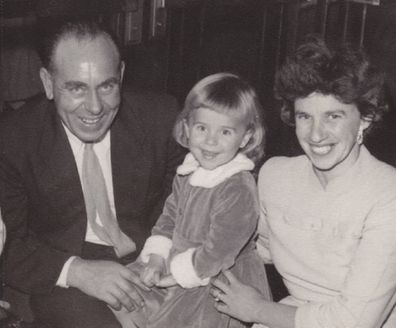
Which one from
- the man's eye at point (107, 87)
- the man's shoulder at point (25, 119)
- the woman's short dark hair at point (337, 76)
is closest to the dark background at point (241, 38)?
the man's shoulder at point (25, 119)

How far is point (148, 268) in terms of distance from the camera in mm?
2094

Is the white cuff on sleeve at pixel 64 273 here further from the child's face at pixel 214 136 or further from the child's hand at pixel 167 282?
the child's face at pixel 214 136

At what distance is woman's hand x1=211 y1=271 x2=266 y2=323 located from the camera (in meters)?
1.94

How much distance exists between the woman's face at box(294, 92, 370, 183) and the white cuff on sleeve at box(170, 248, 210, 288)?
0.47m

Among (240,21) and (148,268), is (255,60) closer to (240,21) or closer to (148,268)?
(240,21)

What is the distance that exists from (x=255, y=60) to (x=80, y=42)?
206 centimetres

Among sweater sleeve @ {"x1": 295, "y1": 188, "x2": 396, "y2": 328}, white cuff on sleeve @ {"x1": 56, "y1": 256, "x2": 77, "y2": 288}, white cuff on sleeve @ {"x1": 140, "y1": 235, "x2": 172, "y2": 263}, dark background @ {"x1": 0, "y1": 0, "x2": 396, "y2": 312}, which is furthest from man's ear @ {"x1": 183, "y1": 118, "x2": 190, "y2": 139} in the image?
dark background @ {"x1": 0, "y1": 0, "x2": 396, "y2": 312}

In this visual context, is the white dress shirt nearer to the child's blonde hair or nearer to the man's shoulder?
the man's shoulder

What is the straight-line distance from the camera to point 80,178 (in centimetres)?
230

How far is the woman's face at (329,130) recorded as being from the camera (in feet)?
6.00

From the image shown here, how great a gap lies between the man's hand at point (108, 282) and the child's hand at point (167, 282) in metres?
0.08

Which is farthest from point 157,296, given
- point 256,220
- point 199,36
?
point 199,36

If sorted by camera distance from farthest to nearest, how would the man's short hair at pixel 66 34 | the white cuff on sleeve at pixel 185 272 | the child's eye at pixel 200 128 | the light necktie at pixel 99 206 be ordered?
the light necktie at pixel 99 206 → the man's short hair at pixel 66 34 → the child's eye at pixel 200 128 → the white cuff on sleeve at pixel 185 272

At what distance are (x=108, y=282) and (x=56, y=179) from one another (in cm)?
40
